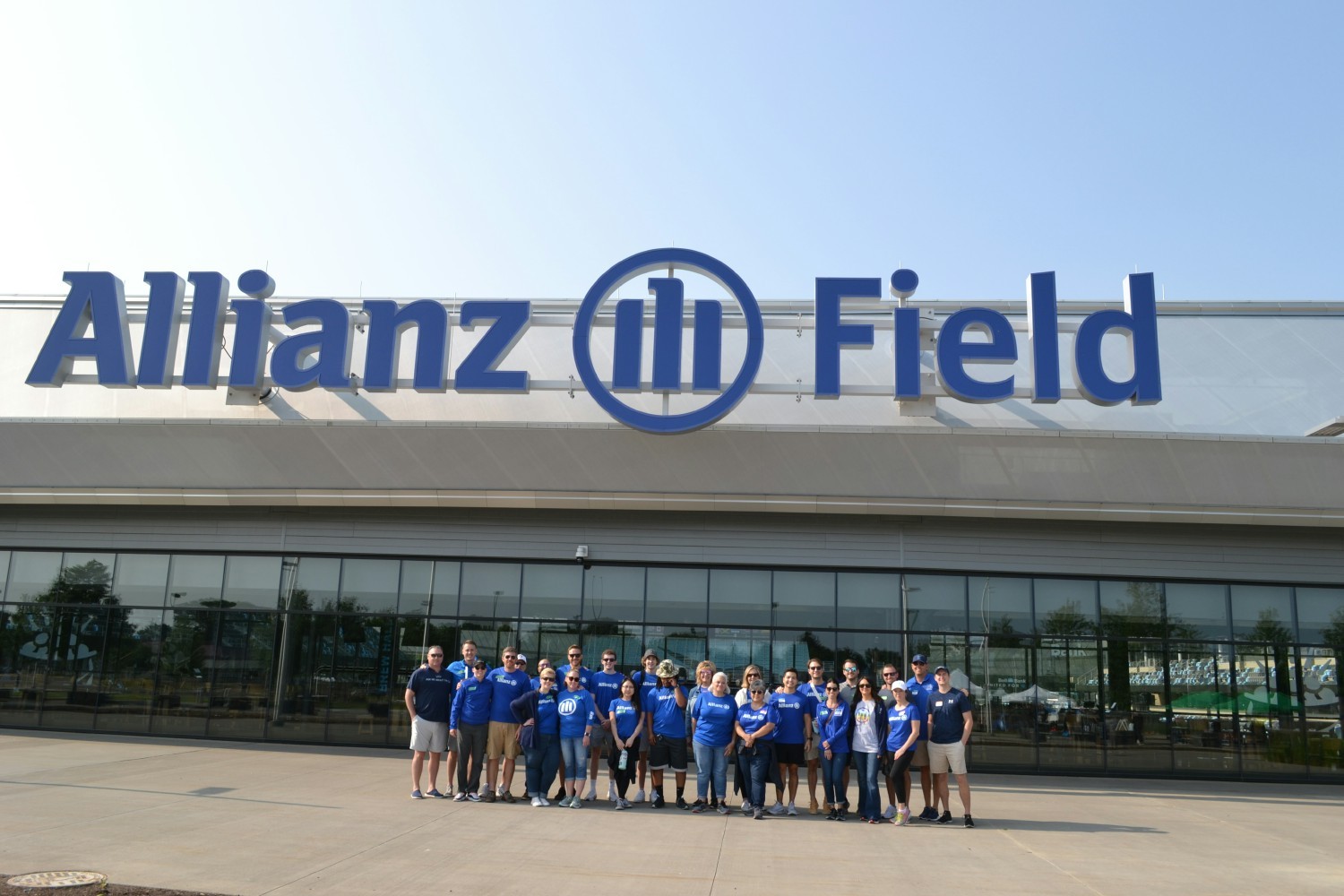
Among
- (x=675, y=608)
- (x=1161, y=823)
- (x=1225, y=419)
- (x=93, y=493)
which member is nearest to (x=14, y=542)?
(x=93, y=493)

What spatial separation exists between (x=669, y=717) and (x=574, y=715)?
1.06 meters

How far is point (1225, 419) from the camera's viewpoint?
1616 centimetres

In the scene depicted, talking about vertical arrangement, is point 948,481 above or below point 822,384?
below

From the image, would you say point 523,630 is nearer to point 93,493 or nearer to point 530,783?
point 530,783

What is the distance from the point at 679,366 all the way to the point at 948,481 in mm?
4271

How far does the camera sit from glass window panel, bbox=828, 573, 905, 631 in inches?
618

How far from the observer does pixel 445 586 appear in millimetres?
16391

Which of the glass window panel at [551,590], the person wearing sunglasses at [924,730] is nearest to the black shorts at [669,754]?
the person wearing sunglasses at [924,730]

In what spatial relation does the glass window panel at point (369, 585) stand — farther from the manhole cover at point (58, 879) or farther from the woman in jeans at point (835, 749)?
the manhole cover at point (58, 879)

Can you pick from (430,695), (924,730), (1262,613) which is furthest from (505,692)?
(1262,613)

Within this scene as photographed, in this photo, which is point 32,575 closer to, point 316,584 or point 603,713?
point 316,584

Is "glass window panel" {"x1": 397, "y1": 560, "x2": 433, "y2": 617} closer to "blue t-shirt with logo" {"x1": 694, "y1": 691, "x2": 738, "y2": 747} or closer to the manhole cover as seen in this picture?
"blue t-shirt with logo" {"x1": 694, "y1": 691, "x2": 738, "y2": 747}

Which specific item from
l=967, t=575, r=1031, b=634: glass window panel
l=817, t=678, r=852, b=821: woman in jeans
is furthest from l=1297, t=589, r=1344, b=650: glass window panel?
l=817, t=678, r=852, b=821: woman in jeans

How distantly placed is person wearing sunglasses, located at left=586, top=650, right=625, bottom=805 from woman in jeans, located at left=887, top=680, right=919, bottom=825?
2988mm
